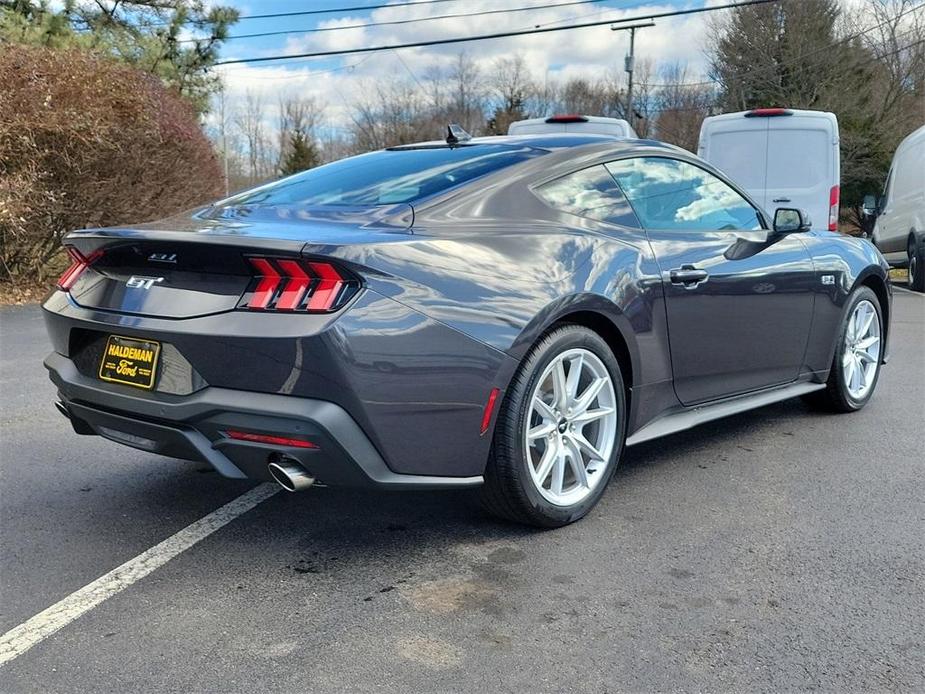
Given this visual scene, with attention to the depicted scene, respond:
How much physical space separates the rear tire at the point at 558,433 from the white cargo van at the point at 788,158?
833 cm

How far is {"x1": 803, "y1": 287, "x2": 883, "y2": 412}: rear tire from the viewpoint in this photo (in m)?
4.72

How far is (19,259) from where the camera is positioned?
1092 centimetres

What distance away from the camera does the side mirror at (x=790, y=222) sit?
13.8ft

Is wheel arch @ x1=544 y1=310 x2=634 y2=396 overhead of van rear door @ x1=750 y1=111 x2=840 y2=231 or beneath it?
beneath

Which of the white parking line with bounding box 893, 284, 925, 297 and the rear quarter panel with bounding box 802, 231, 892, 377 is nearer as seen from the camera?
the rear quarter panel with bounding box 802, 231, 892, 377

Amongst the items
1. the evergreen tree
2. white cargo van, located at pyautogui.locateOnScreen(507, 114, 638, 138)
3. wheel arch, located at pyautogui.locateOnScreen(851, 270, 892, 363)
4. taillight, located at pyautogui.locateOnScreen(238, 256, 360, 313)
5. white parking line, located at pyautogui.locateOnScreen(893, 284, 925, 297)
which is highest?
the evergreen tree

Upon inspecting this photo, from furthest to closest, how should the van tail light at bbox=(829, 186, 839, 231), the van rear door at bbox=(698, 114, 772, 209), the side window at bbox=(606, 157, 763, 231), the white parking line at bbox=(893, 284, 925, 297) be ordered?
1. the white parking line at bbox=(893, 284, 925, 297)
2. the van rear door at bbox=(698, 114, 772, 209)
3. the van tail light at bbox=(829, 186, 839, 231)
4. the side window at bbox=(606, 157, 763, 231)

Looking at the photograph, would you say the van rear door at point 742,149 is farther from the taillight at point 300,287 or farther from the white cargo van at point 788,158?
the taillight at point 300,287

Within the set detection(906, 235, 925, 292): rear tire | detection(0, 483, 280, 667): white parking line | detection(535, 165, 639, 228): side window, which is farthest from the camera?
detection(906, 235, 925, 292): rear tire

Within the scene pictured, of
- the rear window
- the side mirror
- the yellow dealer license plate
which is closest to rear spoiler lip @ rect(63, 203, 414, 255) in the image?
the rear window

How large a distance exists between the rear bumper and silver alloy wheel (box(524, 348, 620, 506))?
1.20ft

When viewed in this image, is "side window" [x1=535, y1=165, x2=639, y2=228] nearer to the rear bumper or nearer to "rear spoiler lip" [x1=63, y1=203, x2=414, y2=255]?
"rear spoiler lip" [x1=63, y1=203, x2=414, y2=255]

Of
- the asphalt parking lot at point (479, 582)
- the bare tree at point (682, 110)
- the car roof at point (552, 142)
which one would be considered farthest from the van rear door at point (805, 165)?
the bare tree at point (682, 110)

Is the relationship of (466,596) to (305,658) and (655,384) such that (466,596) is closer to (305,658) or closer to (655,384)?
(305,658)
